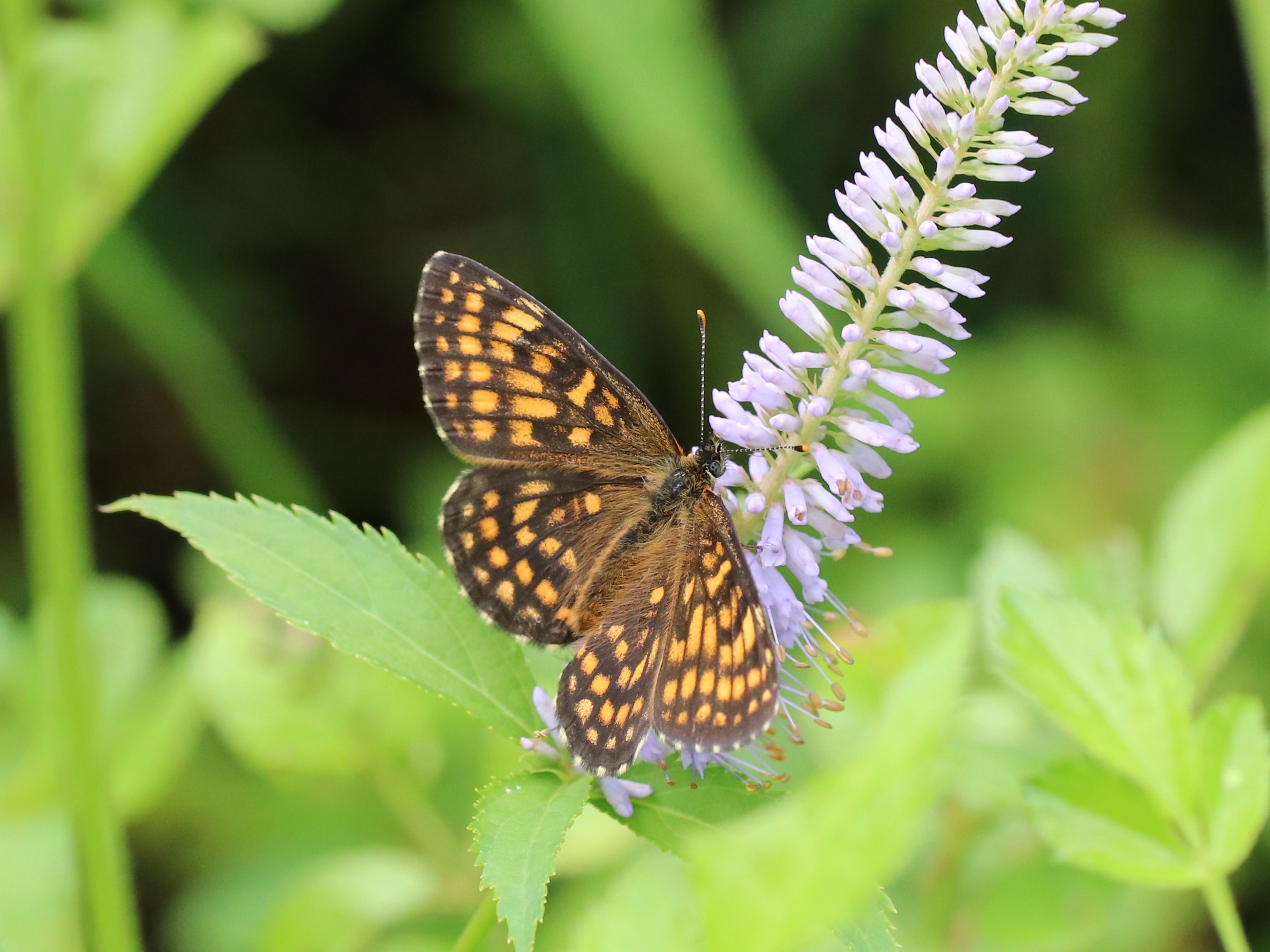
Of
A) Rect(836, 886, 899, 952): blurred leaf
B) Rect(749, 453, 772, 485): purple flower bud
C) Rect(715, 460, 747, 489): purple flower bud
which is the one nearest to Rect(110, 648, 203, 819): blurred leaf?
Rect(715, 460, 747, 489): purple flower bud

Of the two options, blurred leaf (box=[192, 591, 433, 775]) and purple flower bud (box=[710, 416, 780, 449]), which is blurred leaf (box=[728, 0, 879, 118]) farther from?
purple flower bud (box=[710, 416, 780, 449])

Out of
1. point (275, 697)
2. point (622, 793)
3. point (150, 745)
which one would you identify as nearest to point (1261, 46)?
point (622, 793)

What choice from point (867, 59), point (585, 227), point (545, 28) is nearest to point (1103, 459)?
point (867, 59)

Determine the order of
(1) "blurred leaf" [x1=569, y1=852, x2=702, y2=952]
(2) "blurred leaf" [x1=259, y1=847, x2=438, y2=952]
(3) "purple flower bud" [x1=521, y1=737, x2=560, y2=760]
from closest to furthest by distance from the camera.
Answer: (1) "blurred leaf" [x1=569, y1=852, x2=702, y2=952] → (3) "purple flower bud" [x1=521, y1=737, x2=560, y2=760] → (2) "blurred leaf" [x1=259, y1=847, x2=438, y2=952]

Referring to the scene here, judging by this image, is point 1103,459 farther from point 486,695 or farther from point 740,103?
point 486,695

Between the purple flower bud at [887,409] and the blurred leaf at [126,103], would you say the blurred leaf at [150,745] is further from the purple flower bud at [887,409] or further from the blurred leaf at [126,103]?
the purple flower bud at [887,409]
